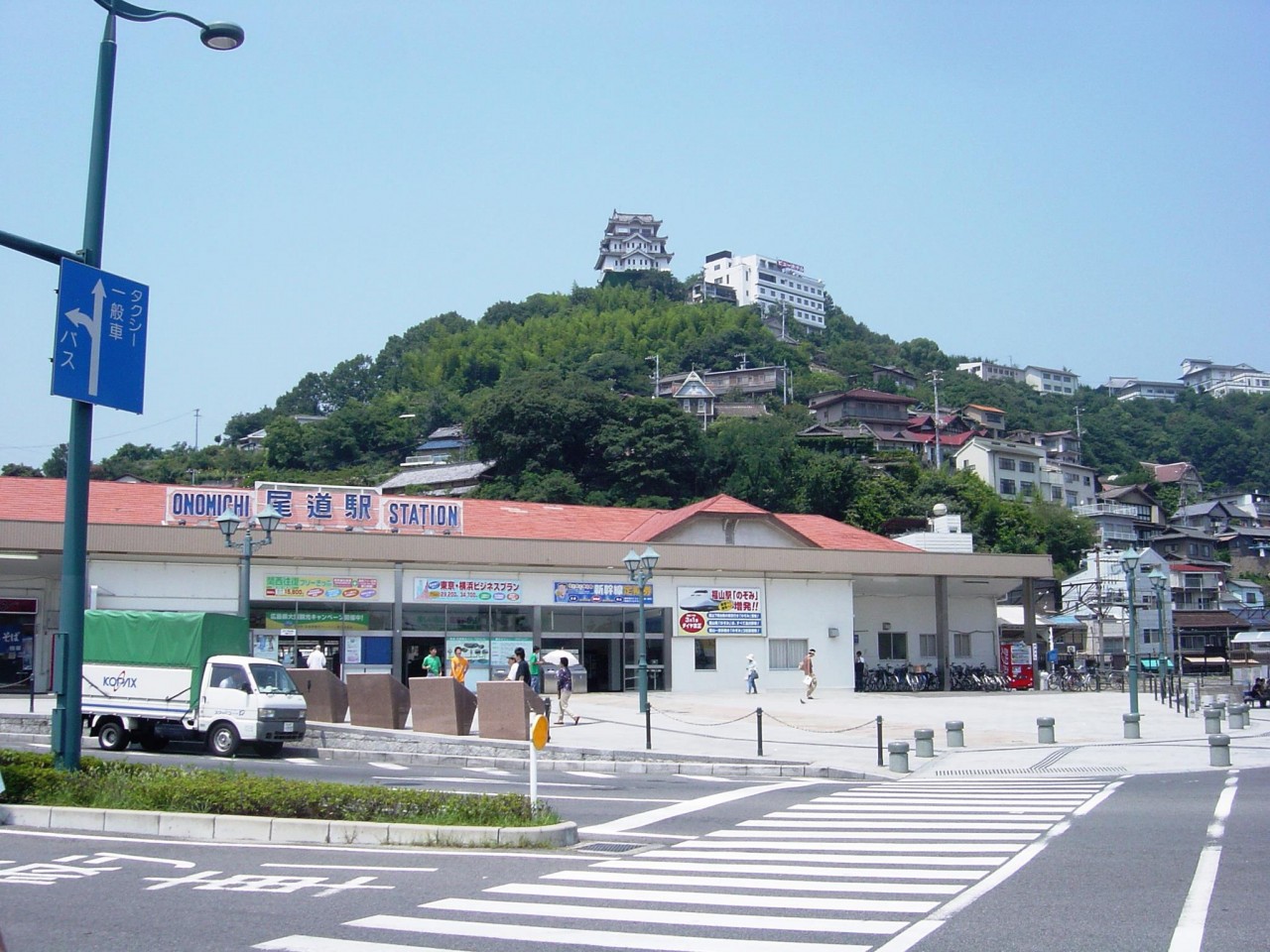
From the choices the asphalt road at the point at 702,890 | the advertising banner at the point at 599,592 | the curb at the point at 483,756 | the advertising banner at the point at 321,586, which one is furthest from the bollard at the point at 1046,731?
the advertising banner at the point at 321,586

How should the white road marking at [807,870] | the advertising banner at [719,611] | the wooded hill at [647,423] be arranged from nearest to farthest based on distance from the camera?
the white road marking at [807,870] → the advertising banner at [719,611] → the wooded hill at [647,423]

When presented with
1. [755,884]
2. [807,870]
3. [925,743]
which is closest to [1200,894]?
[807,870]

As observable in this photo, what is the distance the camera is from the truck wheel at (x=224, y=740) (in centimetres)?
2127

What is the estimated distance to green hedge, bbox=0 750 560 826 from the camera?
39.0ft

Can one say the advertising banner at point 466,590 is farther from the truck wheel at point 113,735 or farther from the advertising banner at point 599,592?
the truck wheel at point 113,735

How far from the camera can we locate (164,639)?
22.0m

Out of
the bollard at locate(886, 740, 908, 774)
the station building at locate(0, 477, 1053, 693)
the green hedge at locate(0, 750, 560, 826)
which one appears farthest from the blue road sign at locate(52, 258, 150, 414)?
the station building at locate(0, 477, 1053, 693)

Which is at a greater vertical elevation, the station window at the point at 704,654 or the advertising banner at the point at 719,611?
the advertising banner at the point at 719,611

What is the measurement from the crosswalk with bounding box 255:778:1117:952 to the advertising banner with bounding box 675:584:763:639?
80.8ft

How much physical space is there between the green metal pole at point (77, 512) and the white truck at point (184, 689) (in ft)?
26.6

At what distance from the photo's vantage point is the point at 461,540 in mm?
36062

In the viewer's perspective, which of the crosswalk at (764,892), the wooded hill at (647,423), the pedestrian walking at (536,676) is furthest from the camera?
the wooded hill at (647,423)

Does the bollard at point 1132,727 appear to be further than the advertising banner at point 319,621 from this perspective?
No

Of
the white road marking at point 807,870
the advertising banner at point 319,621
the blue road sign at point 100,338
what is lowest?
the white road marking at point 807,870
